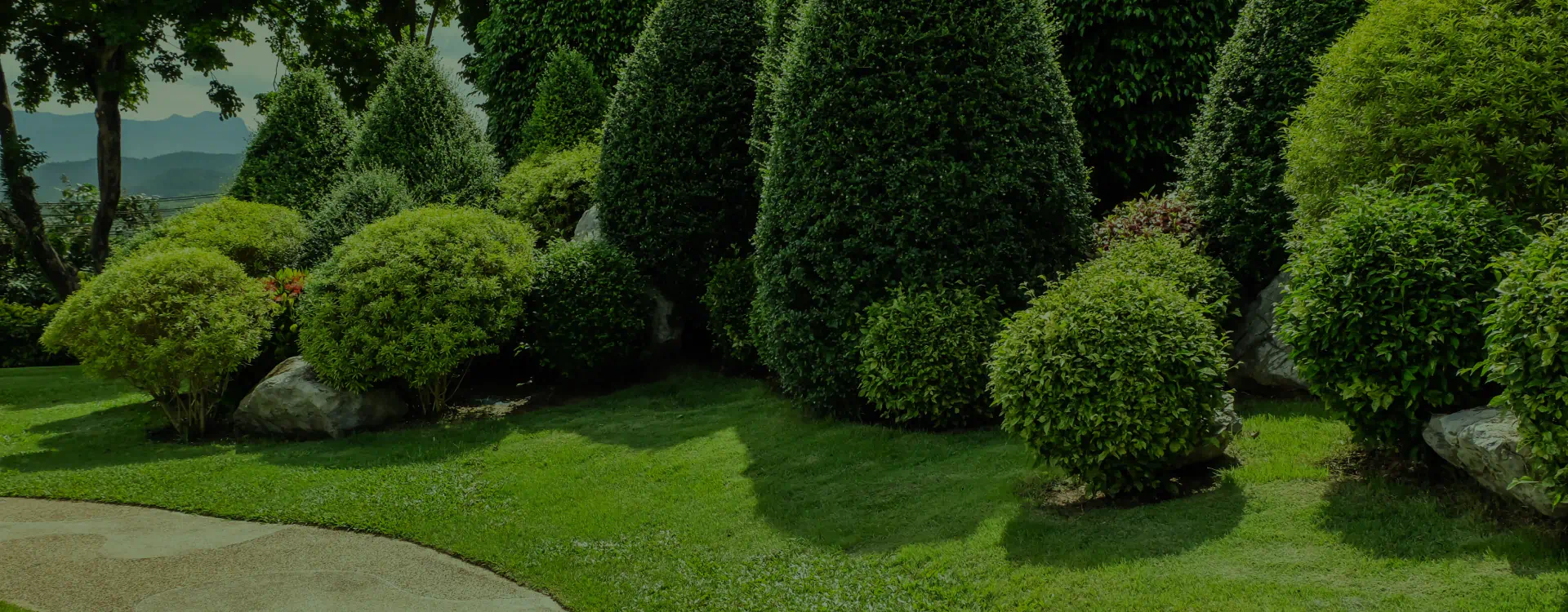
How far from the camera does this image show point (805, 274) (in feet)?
27.8

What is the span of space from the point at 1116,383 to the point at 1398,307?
151 cm

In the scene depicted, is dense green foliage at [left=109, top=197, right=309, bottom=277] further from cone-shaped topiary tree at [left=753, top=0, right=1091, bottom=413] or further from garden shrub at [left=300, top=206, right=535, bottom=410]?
cone-shaped topiary tree at [left=753, top=0, right=1091, bottom=413]

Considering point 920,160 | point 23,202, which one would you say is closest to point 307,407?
point 920,160

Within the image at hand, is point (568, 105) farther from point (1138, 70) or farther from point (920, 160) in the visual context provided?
point (920, 160)

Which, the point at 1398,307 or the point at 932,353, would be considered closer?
the point at 1398,307

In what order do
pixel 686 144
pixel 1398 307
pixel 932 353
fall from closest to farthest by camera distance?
pixel 1398 307 → pixel 932 353 → pixel 686 144

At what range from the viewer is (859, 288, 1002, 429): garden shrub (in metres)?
7.73

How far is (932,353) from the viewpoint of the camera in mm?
7695

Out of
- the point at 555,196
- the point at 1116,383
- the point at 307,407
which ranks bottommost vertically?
the point at 307,407

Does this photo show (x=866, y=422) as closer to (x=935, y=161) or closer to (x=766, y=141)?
(x=935, y=161)

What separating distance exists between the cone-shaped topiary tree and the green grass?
134 cm

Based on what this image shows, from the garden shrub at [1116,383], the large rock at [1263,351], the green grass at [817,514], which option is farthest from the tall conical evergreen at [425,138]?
the garden shrub at [1116,383]

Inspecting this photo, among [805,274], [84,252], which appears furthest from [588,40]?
[84,252]

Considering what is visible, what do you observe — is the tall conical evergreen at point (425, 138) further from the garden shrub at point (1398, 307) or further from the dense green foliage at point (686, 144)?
the garden shrub at point (1398, 307)
